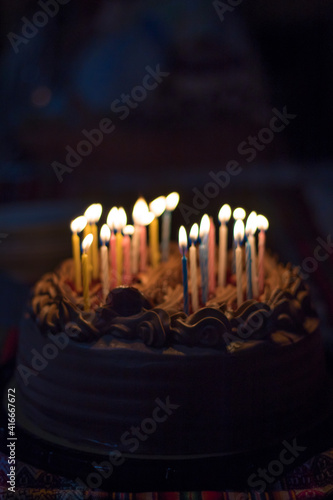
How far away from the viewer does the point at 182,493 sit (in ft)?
5.24

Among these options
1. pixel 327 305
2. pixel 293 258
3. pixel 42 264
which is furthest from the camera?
pixel 42 264

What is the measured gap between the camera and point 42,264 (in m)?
3.52

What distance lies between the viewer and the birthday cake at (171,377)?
1.69 m

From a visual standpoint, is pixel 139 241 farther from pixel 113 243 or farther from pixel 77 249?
pixel 77 249

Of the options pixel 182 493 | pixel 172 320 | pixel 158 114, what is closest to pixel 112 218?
pixel 172 320

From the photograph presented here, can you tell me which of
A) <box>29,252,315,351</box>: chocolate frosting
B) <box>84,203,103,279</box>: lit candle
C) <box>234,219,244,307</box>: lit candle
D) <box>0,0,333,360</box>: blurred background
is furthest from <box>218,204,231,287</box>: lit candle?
<box>0,0,333,360</box>: blurred background

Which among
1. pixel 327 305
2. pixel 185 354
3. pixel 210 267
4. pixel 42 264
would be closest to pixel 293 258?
pixel 327 305

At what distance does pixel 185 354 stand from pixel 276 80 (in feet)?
8.63

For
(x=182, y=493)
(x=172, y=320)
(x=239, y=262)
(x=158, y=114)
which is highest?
(x=158, y=114)

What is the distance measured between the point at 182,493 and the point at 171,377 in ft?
1.05

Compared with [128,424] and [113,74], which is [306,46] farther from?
[128,424]

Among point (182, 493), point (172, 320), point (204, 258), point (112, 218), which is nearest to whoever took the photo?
point (182, 493)

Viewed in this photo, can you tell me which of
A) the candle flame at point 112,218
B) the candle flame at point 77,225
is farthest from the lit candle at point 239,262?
the candle flame at point 77,225

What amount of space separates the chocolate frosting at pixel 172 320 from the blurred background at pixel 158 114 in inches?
46.1
